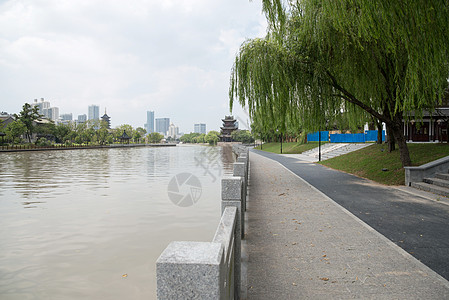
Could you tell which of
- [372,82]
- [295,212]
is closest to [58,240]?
[295,212]

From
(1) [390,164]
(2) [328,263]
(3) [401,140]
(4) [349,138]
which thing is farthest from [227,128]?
(2) [328,263]

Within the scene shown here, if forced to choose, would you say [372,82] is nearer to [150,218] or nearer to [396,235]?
[396,235]

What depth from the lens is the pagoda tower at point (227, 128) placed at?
117m

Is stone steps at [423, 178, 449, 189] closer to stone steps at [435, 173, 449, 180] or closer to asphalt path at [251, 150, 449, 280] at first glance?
stone steps at [435, 173, 449, 180]

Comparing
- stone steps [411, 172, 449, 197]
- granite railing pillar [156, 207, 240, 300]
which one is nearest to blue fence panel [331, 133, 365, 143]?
stone steps [411, 172, 449, 197]

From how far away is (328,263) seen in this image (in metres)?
4.49

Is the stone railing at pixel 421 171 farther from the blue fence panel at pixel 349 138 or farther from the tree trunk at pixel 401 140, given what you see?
the blue fence panel at pixel 349 138

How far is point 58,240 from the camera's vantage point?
7367mm

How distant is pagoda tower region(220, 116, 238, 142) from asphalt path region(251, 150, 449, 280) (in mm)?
105327

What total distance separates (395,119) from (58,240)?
12771 mm

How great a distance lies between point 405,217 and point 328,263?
374 cm

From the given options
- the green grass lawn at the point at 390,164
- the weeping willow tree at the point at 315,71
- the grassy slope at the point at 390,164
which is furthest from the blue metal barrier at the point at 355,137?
the weeping willow tree at the point at 315,71

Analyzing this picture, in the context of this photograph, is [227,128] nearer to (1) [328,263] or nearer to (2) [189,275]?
(1) [328,263]

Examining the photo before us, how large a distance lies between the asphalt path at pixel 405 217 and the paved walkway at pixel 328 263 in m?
0.30
